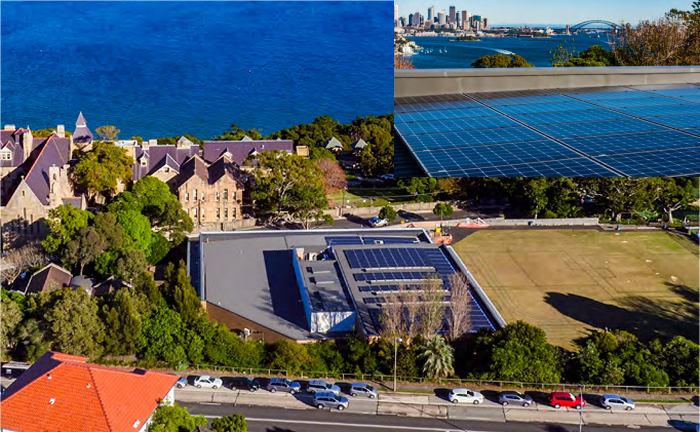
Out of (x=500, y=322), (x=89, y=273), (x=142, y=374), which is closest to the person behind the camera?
(x=142, y=374)

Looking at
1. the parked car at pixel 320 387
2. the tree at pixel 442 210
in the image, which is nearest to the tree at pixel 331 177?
the tree at pixel 442 210

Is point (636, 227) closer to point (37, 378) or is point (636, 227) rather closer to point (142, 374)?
point (142, 374)

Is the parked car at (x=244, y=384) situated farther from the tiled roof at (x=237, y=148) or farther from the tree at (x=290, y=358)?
the tiled roof at (x=237, y=148)

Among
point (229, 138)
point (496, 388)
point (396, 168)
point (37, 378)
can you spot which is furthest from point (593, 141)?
point (229, 138)

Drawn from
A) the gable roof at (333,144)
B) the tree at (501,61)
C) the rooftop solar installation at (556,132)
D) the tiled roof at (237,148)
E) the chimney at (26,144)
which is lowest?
the gable roof at (333,144)

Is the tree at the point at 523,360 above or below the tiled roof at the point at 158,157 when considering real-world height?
below

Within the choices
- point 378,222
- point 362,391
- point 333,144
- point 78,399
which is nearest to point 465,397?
point 362,391

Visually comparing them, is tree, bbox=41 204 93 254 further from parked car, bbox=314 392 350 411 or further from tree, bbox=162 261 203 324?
parked car, bbox=314 392 350 411

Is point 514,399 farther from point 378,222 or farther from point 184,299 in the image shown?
point 378,222
